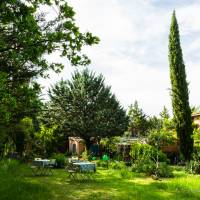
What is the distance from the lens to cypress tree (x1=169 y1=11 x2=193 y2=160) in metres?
32.3

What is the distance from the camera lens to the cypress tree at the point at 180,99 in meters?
32.3

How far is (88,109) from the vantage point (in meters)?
41.6

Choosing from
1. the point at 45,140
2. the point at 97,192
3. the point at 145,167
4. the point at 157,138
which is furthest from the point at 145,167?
the point at 45,140

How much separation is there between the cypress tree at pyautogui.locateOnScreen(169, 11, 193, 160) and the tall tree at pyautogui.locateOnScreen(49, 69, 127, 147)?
10302 millimetres

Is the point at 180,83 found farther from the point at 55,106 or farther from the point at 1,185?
the point at 1,185

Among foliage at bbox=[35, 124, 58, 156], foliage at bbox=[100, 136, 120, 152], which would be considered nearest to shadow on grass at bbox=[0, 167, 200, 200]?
foliage at bbox=[35, 124, 58, 156]

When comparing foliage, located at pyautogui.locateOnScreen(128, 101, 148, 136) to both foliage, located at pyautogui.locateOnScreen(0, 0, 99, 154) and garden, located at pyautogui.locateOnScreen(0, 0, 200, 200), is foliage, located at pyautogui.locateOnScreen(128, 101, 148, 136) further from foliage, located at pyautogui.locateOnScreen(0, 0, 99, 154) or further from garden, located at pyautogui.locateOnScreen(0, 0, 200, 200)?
foliage, located at pyautogui.locateOnScreen(0, 0, 99, 154)

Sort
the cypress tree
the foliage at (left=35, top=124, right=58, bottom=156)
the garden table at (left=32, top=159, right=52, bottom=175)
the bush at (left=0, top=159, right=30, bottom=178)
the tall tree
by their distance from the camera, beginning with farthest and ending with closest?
1. the tall tree
2. the foliage at (left=35, top=124, right=58, bottom=156)
3. the cypress tree
4. the garden table at (left=32, top=159, right=52, bottom=175)
5. the bush at (left=0, top=159, right=30, bottom=178)

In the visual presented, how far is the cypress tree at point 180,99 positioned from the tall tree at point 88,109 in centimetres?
1030

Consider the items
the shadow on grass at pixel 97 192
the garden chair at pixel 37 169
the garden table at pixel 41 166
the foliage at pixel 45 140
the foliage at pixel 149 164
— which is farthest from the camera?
the foliage at pixel 45 140

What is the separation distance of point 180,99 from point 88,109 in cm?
1272

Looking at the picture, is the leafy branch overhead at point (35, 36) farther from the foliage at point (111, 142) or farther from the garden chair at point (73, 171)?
the foliage at point (111, 142)

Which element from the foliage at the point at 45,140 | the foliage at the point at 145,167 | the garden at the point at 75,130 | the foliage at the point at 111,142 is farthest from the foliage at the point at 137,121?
the foliage at the point at 145,167

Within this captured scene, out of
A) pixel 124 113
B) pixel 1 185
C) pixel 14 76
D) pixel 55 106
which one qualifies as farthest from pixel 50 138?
pixel 14 76
